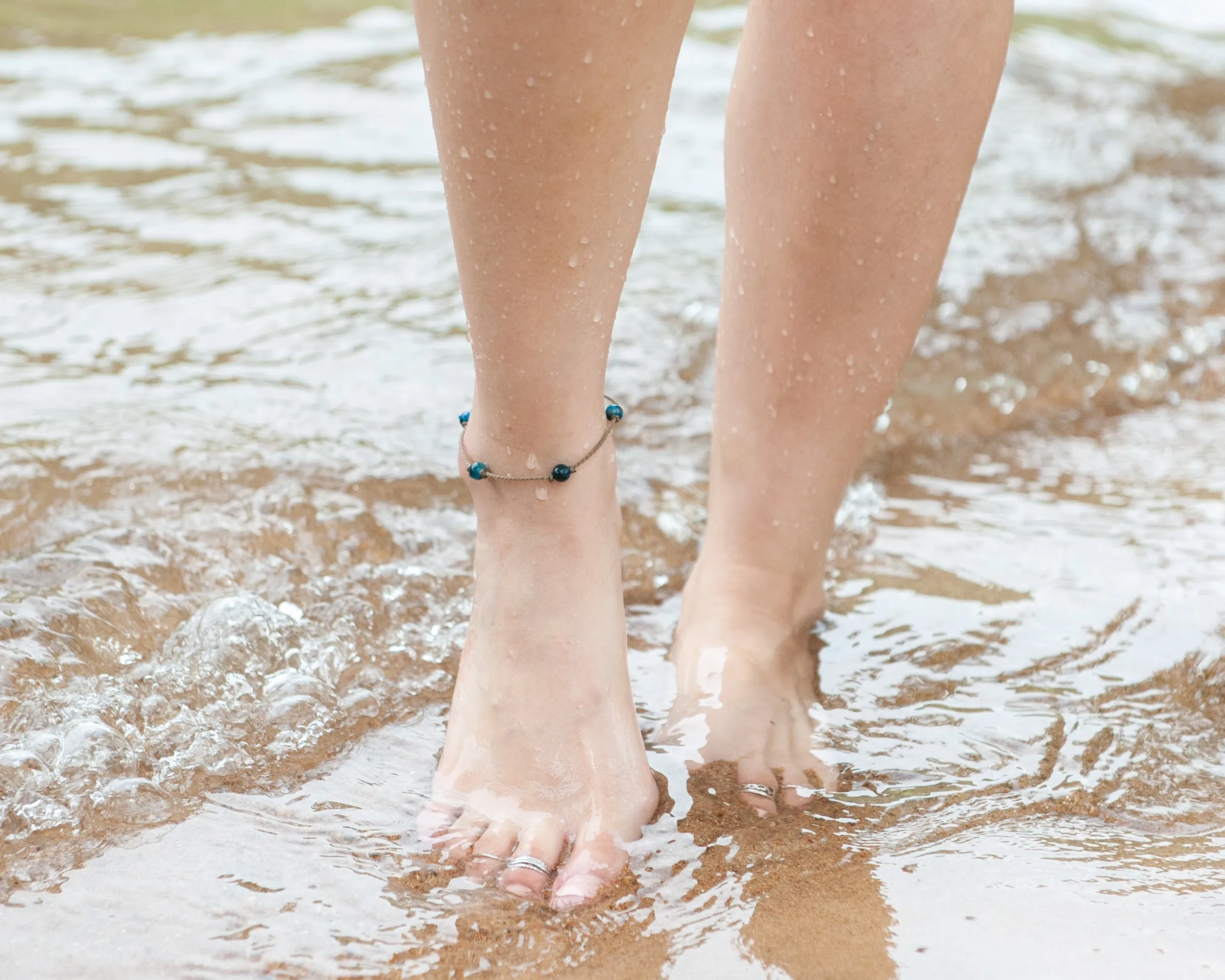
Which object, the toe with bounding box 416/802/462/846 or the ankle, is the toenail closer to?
the toe with bounding box 416/802/462/846

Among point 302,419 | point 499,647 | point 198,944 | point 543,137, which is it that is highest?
point 543,137

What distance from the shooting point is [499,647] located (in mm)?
1217

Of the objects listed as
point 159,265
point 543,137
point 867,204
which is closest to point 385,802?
point 543,137

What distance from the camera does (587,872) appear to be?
1093 millimetres

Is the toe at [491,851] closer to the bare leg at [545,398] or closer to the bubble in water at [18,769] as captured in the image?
the bare leg at [545,398]

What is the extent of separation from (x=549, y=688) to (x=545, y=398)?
0.97 feet

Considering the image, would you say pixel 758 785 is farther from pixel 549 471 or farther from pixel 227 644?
pixel 227 644

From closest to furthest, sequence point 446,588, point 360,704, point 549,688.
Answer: point 549,688 < point 360,704 < point 446,588

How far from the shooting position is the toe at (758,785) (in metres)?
1.18

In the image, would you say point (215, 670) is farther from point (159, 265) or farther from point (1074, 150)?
point (1074, 150)

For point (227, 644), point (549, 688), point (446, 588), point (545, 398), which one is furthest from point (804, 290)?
point (227, 644)

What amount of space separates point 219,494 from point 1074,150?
256 cm

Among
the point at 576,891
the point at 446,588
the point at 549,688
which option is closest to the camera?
the point at 576,891

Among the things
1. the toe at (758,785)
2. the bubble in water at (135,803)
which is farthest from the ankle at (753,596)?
the bubble in water at (135,803)
